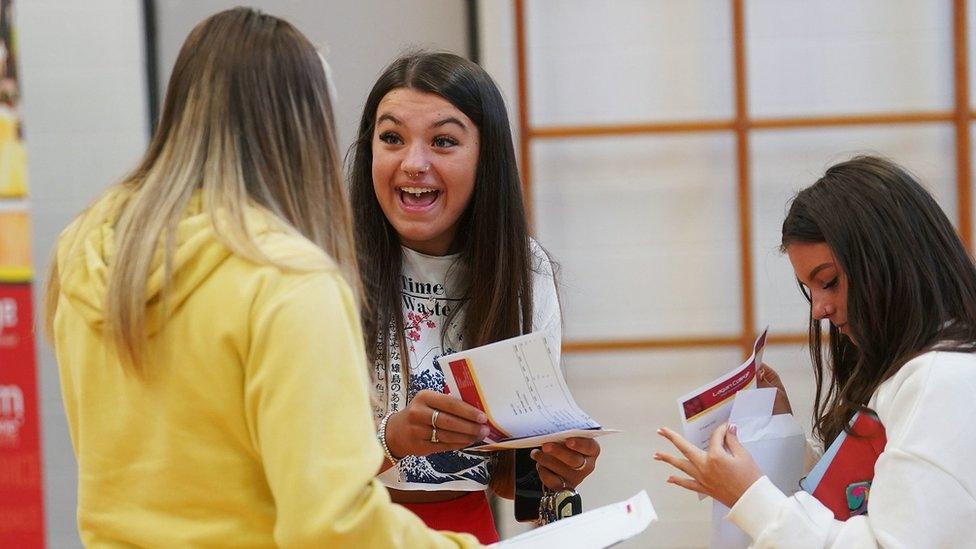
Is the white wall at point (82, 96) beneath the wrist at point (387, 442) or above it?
above

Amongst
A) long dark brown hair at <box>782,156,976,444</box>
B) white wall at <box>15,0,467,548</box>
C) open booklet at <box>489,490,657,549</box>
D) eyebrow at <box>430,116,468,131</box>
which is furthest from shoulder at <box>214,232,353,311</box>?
white wall at <box>15,0,467,548</box>

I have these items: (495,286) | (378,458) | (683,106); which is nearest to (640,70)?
(683,106)

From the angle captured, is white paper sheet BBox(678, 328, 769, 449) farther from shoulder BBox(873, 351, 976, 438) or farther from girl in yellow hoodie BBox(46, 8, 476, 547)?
girl in yellow hoodie BBox(46, 8, 476, 547)

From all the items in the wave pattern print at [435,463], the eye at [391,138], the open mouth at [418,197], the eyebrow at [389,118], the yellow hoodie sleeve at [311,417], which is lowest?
the wave pattern print at [435,463]

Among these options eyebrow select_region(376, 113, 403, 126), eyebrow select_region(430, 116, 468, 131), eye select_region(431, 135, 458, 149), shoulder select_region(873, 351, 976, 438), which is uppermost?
eyebrow select_region(376, 113, 403, 126)

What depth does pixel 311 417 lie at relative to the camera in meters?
0.90

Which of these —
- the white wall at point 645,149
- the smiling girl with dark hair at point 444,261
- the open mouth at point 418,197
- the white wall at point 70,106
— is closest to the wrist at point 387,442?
the smiling girl with dark hair at point 444,261

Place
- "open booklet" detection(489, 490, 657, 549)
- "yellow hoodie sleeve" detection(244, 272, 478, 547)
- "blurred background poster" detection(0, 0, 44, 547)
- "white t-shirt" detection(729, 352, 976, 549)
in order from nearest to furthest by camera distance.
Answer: "yellow hoodie sleeve" detection(244, 272, 478, 547)
"open booklet" detection(489, 490, 657, 549)
"white t-shirt" detection(729, 352, 976, 549)
"blurred background poster" detection(0, 0, 44, 547)

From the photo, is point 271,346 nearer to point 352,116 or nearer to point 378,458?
point 378,458

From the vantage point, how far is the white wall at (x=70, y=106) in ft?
9.52

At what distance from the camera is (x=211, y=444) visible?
0.96 m

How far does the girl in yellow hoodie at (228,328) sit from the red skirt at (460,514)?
0.55 metres

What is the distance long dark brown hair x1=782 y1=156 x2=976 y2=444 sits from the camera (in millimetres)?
1423

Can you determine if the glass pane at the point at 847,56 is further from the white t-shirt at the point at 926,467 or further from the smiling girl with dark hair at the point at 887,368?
the white t-shirt at the point at 926,467
